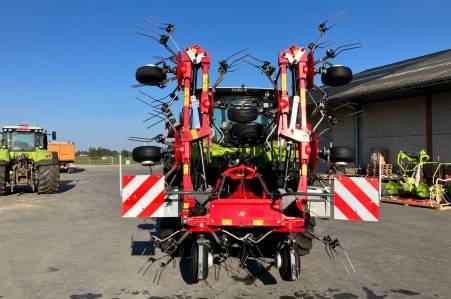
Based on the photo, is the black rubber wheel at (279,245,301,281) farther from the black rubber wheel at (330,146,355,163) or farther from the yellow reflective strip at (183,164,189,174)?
the yellow reflective strip at (183,164,189,174)

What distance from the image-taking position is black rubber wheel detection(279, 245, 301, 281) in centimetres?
442

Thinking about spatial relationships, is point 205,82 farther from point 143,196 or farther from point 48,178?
point 48,178

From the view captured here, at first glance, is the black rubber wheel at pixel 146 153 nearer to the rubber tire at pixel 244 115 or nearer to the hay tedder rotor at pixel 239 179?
the hay tedder rotor at pixel 239 179

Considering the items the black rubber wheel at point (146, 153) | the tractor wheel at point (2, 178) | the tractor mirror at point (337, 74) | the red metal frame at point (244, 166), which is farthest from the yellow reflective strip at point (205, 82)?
the tractor wheel at point (2, 178)

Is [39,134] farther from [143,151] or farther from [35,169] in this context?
[143,151]

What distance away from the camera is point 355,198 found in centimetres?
495

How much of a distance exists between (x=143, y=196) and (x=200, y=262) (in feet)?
3.95

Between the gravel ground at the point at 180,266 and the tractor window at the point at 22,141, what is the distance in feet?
28.9

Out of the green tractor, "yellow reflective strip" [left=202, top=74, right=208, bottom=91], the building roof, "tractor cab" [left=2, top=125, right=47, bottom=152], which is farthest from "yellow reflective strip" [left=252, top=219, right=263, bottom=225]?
"tractor cab" [left=2, top=125, right=47, bottom=152]

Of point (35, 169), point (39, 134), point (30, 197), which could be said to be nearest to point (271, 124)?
point (30, 197)

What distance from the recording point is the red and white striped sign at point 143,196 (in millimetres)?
5078

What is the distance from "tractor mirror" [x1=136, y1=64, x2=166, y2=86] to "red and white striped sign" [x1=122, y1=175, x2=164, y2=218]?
1.15 meters

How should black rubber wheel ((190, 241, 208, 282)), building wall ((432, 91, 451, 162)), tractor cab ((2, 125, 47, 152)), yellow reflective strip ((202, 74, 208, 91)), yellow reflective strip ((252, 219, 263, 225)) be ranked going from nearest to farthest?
black rubber wheel ((190, 241, 208, 282)) < yellow reflective strip ((252, 219, 263, 225)) < yellow reflective strip ((202, 74, 208, 91)) < building wall ((432, 91, 451, 162)) < tractor cab ((2, 125, 47, 152))

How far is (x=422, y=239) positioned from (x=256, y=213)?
4.20 metres
